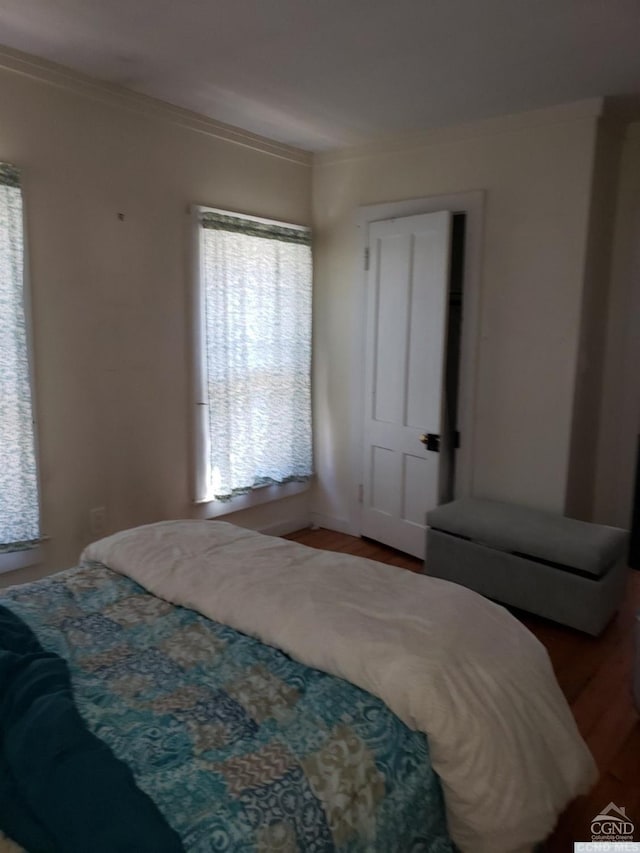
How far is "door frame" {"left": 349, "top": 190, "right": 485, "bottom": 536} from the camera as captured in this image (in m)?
3.56

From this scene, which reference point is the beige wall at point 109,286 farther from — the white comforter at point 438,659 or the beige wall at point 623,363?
the beige wall at point 623,363

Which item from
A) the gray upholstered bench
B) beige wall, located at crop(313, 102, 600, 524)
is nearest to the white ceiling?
beige wall, located at crop(313, 102, 600, 524)

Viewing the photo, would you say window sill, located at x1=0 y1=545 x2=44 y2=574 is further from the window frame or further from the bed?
the bed

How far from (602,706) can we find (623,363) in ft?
6.84

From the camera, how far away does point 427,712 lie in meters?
1.34

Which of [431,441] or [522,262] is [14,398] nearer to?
[431,441]

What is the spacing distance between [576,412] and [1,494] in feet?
9.58

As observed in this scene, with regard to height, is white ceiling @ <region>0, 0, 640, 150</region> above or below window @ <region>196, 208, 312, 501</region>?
above

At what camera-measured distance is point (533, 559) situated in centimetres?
306

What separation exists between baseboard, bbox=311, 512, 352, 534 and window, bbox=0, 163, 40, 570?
2110 mm

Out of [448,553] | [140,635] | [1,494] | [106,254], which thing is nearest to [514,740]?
[140,635]

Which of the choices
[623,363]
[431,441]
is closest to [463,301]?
[431,441]

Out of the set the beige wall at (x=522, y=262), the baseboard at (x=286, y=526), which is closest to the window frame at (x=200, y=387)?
the baseboard at (x=286, y=526)

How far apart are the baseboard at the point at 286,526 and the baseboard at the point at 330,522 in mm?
51
